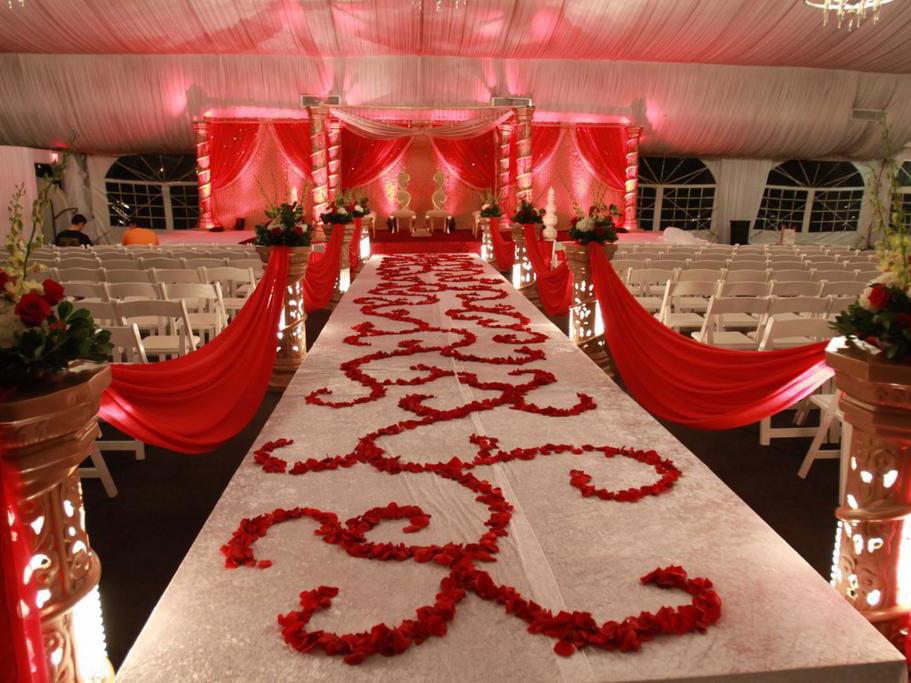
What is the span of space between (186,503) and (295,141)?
13.4 meters

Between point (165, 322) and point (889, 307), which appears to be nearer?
point (889, 307)

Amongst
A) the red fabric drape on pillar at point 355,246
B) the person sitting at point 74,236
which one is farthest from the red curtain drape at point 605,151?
the person sitting at point 74,236

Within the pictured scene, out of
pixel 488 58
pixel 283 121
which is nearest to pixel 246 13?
pixel 283 121

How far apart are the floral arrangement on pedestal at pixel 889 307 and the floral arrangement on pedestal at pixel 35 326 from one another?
82.9 inches

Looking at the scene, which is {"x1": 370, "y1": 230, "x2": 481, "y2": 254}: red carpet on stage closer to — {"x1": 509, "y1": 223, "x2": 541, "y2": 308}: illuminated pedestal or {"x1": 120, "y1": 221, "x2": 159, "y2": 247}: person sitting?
{"x1": 509, "y1": 223, "x2": 541, "y2": 308}: illuminated pedestal

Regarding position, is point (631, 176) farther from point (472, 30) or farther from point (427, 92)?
point (427, 92)

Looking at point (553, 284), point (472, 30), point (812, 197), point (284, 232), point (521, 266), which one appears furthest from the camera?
point (812, 197)

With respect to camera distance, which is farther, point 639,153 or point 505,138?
point 639,153

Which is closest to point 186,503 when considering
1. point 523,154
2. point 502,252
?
point 502,252

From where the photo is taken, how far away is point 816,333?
4.02 m

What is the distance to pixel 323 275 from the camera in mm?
7082

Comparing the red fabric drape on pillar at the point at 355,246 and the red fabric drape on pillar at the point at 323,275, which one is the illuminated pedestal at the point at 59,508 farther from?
the red fabric drape on pillar at the point at 355,246

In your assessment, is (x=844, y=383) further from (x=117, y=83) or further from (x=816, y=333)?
(x=117, y=83)

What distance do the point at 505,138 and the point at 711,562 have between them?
1332 cm
